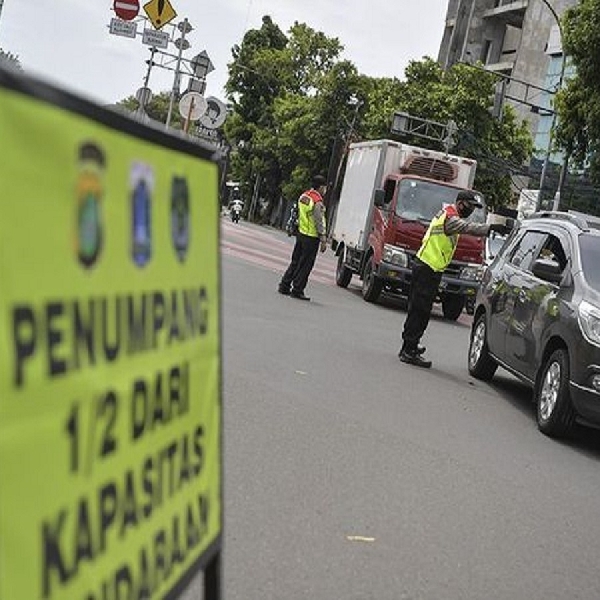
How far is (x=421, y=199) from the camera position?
1798 cm

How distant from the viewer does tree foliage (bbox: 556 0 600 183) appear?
20547 millimetres

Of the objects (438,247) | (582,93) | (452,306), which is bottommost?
(452,306)

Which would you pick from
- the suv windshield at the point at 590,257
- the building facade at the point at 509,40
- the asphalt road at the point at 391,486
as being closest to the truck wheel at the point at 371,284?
the asphalt road at the point at 391,486

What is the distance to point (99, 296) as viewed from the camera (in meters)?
1.97

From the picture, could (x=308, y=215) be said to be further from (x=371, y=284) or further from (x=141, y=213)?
(x=141, y=213)

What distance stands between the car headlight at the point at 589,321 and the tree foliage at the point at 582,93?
530 inches

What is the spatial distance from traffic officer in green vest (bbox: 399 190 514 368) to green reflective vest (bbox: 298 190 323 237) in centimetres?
498

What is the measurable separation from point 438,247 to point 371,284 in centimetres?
743

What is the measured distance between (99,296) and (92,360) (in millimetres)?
121

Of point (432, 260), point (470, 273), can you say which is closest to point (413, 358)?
point (432, 260)

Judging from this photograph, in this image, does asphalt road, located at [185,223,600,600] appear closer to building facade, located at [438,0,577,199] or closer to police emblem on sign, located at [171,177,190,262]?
police emblem on sign, located at [171,177,190,262]

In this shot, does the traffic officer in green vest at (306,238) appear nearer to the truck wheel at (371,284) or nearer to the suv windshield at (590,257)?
the truck wheel at (371,284)

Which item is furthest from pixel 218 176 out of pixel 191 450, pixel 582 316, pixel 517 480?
pixel 582 316

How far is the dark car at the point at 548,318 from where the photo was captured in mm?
7875
